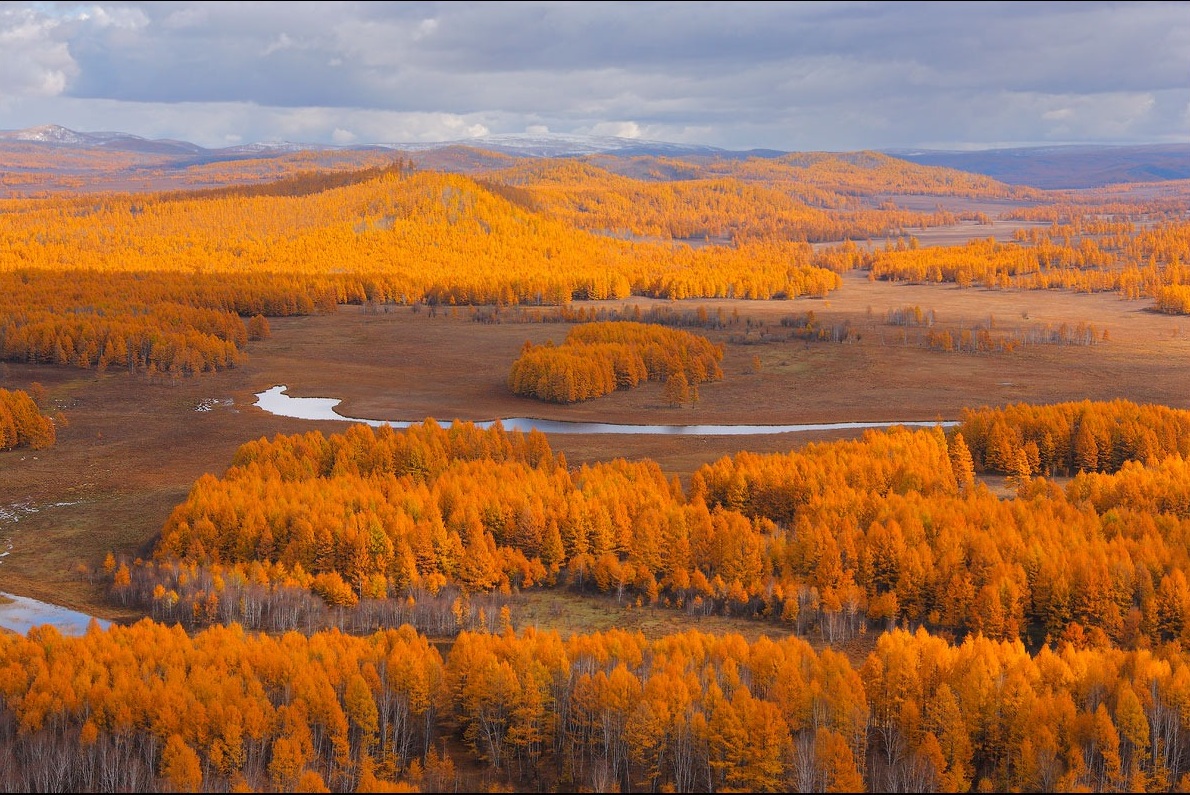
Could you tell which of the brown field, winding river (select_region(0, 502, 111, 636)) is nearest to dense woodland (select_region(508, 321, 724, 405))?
the brown field

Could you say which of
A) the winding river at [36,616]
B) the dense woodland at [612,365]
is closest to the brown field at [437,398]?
the winding river at [36,616]

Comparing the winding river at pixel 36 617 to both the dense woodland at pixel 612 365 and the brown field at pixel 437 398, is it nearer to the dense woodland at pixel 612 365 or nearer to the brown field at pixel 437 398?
the brown field at pixel 437 398

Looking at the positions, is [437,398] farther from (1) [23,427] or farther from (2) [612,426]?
(1) [23,427]

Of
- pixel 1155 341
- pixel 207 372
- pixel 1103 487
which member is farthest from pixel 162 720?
pixel 1155 341

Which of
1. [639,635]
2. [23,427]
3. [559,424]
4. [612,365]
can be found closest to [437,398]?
[559,424]

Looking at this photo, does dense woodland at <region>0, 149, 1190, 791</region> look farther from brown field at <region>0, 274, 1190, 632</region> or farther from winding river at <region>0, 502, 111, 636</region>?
brown field at <region>0, 274, 1190, 632</region>

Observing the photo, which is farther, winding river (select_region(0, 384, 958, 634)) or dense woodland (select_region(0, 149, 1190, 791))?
winding river (select_region(0, 384, 958, 634))

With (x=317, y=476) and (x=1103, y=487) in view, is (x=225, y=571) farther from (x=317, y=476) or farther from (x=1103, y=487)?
(x=1103, y=487)

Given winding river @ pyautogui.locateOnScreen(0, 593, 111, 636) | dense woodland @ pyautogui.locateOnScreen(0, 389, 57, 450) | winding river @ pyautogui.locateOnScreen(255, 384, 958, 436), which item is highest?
dense woodland @ pyautogui.locateOnScreen(0, 389, 57, 450)
